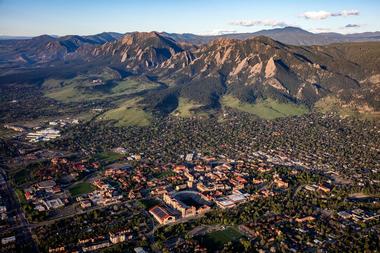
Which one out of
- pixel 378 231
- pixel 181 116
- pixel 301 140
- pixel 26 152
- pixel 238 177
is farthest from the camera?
pixel 181 116

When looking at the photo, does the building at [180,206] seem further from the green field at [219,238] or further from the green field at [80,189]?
the green field at [80,189]

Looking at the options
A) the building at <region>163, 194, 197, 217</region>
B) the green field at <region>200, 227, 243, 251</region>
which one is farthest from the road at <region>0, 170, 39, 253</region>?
the green field at <region>200, 227, 243, 251</region>

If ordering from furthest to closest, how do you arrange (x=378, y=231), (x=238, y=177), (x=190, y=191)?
(x=238, y=177) → (x=190, y=191) → (x=378, y=231)

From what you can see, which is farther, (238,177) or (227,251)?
(238,177)

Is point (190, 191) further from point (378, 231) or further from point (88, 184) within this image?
point (378, 231)

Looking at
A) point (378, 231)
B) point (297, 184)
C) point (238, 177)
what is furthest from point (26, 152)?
point (378, 231)

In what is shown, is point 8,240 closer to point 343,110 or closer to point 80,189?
point 80,189

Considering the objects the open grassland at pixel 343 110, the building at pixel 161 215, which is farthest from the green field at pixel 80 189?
the open grassland at pixel 343 110
